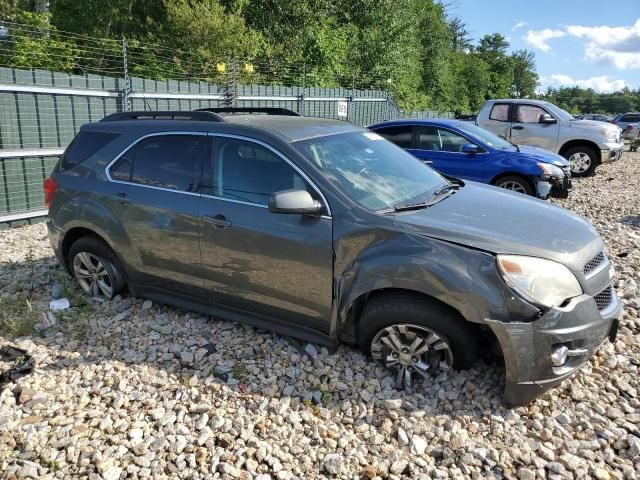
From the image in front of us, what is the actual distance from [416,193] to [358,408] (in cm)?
158

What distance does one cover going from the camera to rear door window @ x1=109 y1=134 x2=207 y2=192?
13.2ft

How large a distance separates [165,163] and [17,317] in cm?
190

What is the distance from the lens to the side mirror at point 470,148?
27.8 ft

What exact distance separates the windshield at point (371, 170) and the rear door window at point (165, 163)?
2.85ft

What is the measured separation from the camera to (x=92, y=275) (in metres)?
4.80

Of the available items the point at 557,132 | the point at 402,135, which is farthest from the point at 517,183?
the point at 557,132

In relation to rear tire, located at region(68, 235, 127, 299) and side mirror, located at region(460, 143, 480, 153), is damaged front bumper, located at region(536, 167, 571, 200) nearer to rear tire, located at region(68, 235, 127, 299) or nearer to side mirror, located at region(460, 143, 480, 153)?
side mirror, located at region(460, 143, 480, 153)

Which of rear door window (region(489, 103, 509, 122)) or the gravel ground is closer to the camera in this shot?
the gravel ground

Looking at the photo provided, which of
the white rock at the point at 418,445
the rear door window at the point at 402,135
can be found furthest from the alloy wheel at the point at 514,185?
the white rock at the point at 418,445

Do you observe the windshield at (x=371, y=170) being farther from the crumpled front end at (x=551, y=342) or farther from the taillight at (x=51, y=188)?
the taillight at (x=51, y=188)

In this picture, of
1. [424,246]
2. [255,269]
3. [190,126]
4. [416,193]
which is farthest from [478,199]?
[190,126]

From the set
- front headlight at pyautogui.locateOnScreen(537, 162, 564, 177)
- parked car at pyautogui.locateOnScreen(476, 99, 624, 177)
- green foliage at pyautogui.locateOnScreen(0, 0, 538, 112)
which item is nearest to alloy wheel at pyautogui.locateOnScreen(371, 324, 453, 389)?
front headlight at pyautogui.locateOnScreen(537, 162, 564, 177)

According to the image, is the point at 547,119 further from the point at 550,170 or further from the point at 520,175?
the point at 520,175

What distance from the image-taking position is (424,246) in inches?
123
